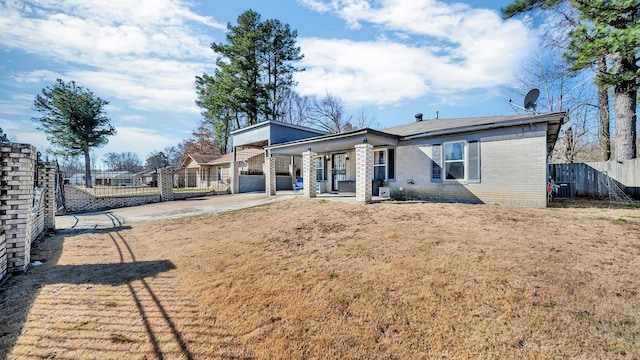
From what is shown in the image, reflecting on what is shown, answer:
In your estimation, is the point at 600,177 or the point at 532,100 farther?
the point at 600,177

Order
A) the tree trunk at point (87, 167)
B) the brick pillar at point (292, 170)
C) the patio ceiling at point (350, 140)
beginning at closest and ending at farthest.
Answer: the patio ceiling at point (350, 140)
the brick pillar at point (292, 170)
the tree trunk at point (87, 167)

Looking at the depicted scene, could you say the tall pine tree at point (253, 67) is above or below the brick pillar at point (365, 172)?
above

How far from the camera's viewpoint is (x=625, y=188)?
10.6 meters

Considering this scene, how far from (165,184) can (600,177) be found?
2155 centimetres

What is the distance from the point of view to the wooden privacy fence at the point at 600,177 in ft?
34.1

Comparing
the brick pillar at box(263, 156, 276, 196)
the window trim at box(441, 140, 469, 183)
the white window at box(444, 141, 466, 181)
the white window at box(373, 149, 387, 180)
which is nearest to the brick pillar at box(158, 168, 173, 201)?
the brick pillar at box(263, 156, 276, 196)

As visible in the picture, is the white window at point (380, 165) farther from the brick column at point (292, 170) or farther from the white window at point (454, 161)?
the brick column at point (292, 170)

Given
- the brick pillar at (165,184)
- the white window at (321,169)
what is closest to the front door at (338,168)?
the white window at (321,169)

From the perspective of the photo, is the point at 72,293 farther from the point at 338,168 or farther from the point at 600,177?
the point at 600,177

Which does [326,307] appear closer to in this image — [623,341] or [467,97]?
[623,341]

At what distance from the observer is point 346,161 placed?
14.5 metres

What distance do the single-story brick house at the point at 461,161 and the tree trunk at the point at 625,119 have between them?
2877mm

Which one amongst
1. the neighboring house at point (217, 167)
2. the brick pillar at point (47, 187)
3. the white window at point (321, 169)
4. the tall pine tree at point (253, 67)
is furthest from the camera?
the tall pine tree at point (253, 67)

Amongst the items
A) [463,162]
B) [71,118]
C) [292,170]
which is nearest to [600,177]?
[463,162]
